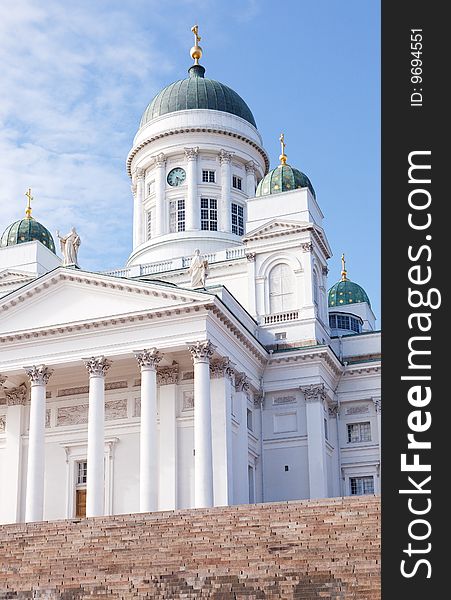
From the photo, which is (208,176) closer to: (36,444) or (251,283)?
(251,283)

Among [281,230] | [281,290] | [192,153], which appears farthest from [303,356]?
[192,153]

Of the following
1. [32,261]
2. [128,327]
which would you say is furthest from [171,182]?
[128,327]

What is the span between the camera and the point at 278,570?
21984mm

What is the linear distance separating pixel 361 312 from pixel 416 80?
1984 inches

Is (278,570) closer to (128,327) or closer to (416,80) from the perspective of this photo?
(416,80)

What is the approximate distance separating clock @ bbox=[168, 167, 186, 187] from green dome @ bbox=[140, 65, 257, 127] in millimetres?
3514

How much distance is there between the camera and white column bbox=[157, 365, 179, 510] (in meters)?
39.5

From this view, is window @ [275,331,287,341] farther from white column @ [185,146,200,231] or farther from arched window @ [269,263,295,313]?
white column @ [185,146,200,231]

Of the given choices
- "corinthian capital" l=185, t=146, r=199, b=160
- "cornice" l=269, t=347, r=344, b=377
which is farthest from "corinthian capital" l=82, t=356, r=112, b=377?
"corinthian capital" l=185, t=146, r=199, b=160

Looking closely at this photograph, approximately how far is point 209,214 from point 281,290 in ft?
35.7

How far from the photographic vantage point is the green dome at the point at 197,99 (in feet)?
188

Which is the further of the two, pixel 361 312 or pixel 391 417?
pixel 361 312

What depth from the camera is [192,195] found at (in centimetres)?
5509

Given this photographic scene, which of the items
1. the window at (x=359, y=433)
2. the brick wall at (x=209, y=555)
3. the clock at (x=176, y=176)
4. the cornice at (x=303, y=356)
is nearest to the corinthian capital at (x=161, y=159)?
the clock at (x=176, y=176)
